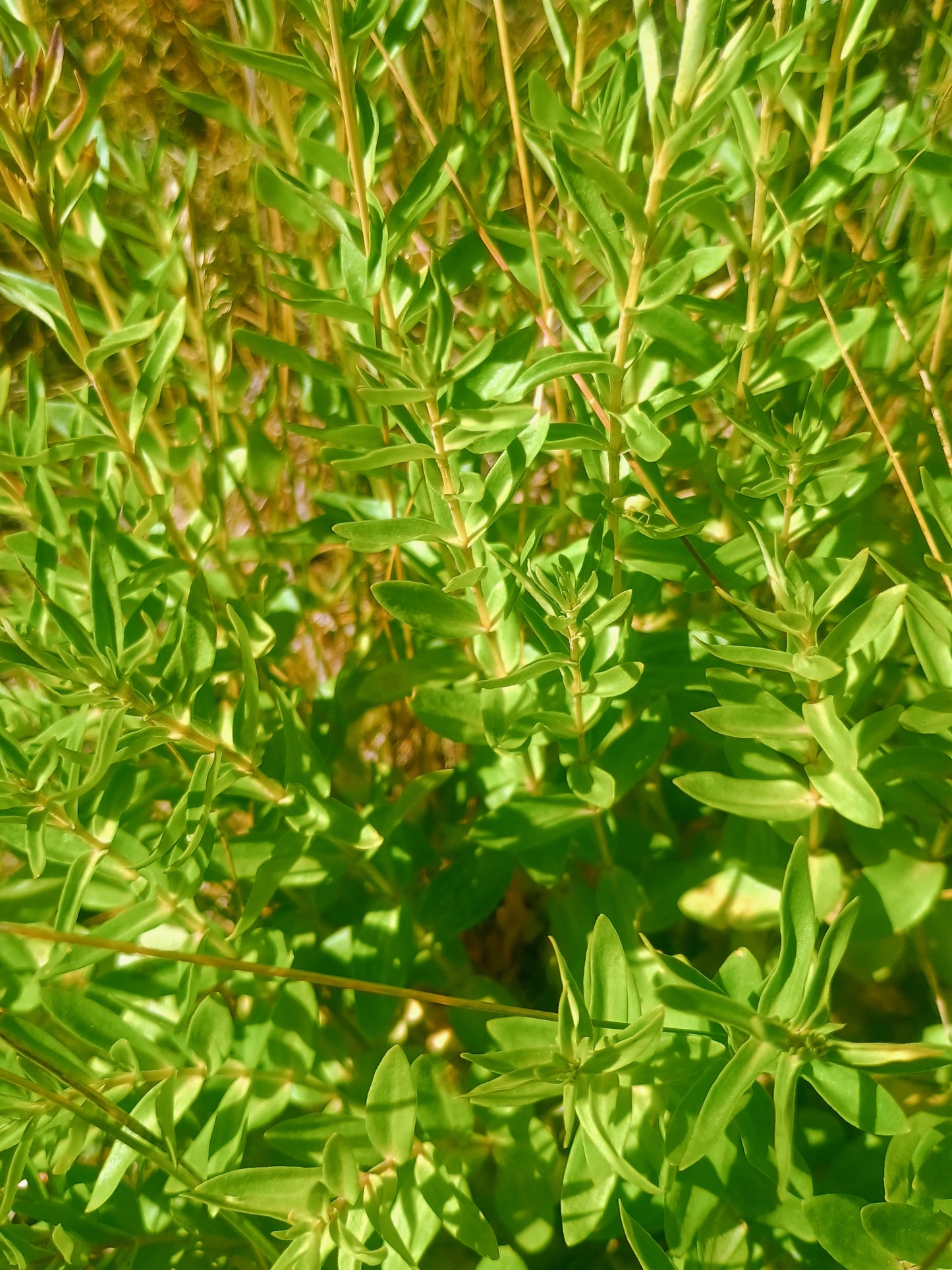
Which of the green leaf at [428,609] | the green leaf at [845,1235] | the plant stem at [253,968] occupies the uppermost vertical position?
the green leaf at [428,609]

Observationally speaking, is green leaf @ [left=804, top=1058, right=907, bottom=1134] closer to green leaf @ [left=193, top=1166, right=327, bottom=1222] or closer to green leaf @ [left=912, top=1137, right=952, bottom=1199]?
green leaf @ [left=912, top=1137, right=952, bottom=1199]

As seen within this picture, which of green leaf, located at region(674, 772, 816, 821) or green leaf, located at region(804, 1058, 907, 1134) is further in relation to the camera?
green leaf, located at region(674, 772, 816, 821)

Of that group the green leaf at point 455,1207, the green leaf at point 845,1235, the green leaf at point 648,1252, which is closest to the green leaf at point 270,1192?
the green leaf at point 455,1207

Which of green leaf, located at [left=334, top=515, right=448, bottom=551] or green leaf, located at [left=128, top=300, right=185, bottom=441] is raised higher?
green leaf, located at [left=128, top=300, right=185, bottom=441]

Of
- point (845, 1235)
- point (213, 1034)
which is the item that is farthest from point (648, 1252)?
point (213, 1034)

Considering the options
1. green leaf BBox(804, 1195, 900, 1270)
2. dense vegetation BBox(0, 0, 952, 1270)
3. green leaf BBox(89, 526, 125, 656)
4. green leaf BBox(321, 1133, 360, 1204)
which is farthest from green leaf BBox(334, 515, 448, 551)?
green leaf BBox(804, 1195, 900, 1270)

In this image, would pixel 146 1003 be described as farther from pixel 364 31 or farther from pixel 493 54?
pixel 493 54

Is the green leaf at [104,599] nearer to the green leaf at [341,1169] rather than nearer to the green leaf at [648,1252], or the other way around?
the green leaf at [341,1169]

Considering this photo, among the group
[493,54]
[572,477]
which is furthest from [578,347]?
[493,54]

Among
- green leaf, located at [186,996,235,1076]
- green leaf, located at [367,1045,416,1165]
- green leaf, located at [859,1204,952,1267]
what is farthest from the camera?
green leaf, located at [186,996,235,1076]
